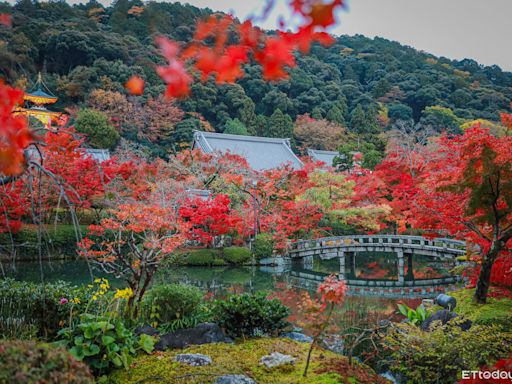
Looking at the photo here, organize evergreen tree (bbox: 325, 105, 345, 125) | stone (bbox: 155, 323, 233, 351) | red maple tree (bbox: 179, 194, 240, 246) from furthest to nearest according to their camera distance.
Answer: evergreen tree (bbox: 325, 105, 345, 125) < red maple tree (bbox: 179, 194, 240, 246) < stone (bbox: 155, 323, 233, 351)

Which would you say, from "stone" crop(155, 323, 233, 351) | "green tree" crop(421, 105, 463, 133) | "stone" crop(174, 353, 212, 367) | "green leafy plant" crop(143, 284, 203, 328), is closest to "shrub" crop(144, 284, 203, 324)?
"green leafy plant" crop(143, 284, 203, 328)

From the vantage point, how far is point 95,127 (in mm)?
21391

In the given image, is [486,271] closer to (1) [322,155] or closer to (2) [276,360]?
(2) [276,360]

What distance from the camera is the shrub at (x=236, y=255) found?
16.5m

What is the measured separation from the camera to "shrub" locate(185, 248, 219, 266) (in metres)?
16.1

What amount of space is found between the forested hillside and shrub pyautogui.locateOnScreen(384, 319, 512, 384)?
14.8m

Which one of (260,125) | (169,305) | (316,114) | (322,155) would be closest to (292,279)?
(169,305)

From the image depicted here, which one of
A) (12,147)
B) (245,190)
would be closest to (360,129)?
(245,190)

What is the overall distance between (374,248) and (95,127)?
14.9 metres

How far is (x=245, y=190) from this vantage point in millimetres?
17125

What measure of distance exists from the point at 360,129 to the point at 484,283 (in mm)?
26049

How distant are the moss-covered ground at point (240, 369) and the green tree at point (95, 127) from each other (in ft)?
60.4

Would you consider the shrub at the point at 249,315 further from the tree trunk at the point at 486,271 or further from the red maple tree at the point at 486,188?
the tree trunk at the point at 486,271

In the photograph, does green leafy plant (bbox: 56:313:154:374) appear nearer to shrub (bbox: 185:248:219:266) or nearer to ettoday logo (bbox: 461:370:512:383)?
ettoday logo (bbox: 461:370:512:383)
